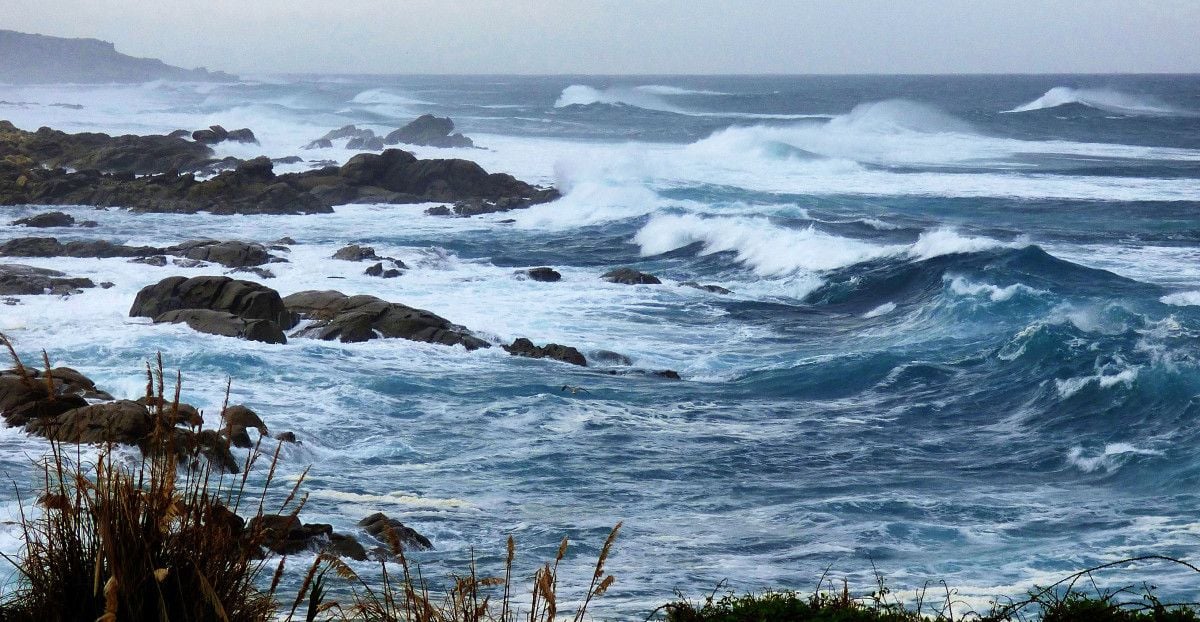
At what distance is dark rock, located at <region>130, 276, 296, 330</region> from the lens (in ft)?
63.1

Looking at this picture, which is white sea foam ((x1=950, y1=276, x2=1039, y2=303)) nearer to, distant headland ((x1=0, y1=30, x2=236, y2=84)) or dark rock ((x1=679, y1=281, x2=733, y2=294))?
dark rock ((x1=679, y1=281, x2=733, y2=294))

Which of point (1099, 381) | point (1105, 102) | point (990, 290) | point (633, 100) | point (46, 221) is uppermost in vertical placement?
point (1105, 102)

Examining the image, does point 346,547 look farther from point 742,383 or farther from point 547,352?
point 547,352

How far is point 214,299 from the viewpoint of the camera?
1955 cm

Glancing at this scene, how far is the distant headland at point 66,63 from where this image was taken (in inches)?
5920

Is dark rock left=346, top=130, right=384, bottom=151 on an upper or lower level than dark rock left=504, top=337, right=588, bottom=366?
upper

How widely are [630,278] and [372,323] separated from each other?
7460mm

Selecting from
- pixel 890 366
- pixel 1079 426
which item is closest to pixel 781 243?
pixel 890 366

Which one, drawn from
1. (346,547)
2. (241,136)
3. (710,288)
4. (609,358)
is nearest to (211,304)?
(609,358)

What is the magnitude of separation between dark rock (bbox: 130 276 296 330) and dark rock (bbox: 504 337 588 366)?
3.93 meters

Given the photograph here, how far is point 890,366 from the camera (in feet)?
58.1

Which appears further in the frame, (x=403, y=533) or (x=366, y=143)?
(x=366, y=143)

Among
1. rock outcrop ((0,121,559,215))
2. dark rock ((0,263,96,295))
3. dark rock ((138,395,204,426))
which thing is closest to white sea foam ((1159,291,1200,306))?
dark rock ((0,263,96,295))

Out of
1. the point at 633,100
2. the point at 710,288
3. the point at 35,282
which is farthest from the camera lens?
the point at 633,100
